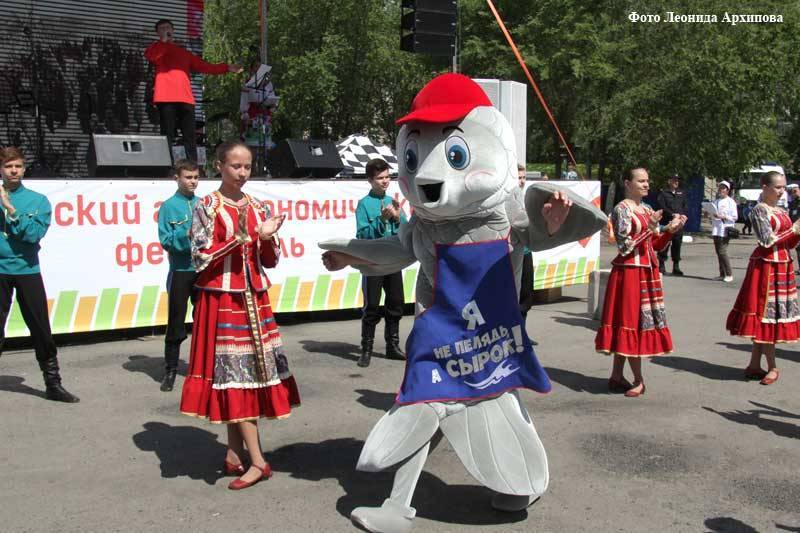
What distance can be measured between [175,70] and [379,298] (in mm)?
5332

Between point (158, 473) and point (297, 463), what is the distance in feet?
2.80

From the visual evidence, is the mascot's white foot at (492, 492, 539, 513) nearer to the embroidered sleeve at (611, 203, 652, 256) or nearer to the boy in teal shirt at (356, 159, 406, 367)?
the embroidered sleeve at (611, 203, 652, 256)

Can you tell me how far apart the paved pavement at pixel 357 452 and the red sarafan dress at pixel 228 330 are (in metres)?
0.53

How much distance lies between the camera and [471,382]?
448cm

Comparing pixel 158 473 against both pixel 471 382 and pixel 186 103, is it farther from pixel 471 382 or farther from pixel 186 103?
pixel 186 103

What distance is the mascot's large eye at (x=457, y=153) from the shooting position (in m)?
4.41

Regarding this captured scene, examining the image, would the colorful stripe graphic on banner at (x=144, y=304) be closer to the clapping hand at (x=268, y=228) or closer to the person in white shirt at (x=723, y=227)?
the clapping hand at (x=268, y=228)

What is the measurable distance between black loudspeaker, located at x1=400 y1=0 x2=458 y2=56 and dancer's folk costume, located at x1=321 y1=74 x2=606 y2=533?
6.72 m

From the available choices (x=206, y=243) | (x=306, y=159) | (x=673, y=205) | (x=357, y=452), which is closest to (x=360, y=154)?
(x=306, y=159)

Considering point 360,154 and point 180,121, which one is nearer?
point 180,121

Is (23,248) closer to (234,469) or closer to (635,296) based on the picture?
(234,469)

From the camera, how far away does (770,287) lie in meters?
7.55

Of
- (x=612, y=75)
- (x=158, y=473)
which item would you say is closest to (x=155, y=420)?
(x=158, y=473)

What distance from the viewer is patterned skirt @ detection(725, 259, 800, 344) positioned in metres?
7.44
